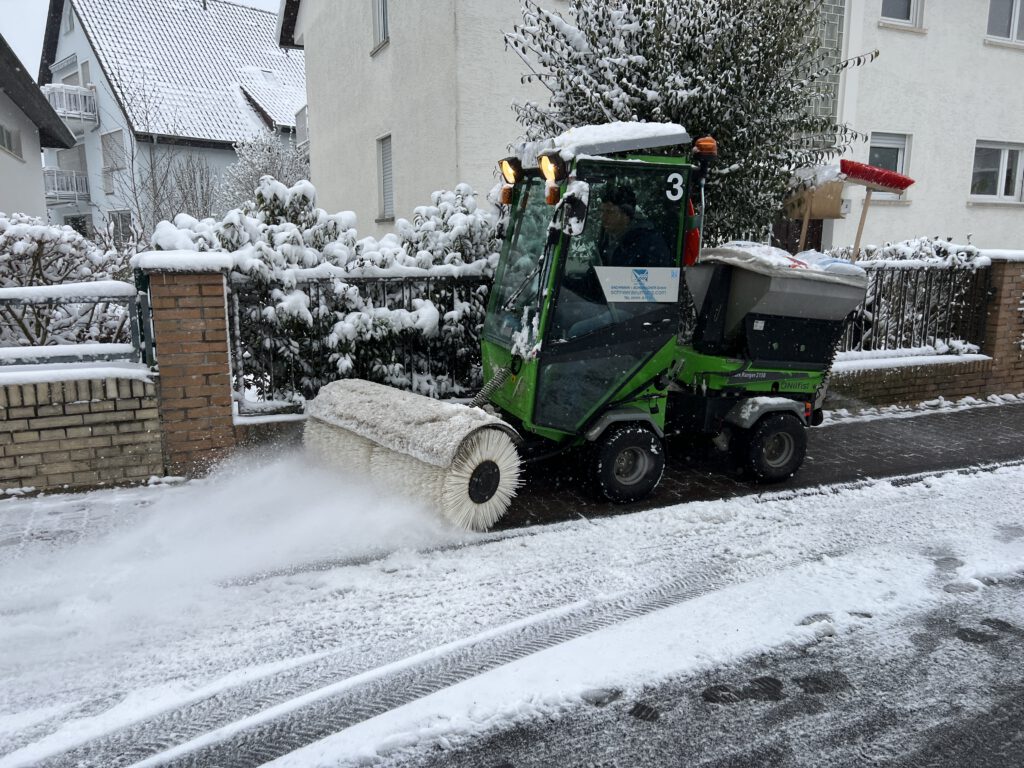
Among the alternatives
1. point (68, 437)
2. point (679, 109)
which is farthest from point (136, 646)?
point (679, 109)

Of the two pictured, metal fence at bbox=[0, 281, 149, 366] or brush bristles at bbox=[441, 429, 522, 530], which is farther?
metal fence at bbox=[0, 281, 149, 366]

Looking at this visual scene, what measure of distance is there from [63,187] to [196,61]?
642cm

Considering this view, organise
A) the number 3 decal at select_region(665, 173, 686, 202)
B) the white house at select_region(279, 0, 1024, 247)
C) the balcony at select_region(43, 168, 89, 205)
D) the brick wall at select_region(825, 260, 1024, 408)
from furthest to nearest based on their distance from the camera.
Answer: the balcony at select_region(43, 168, 89, 205)
the white house at select_region(279, 0, 1024, 247)
the brick wall at select_region(825, 260, 1024, 408)
the number 3 decal at select_region(665, 173, 686, 202)

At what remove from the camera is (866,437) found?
6453mm

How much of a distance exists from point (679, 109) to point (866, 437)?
128 inches

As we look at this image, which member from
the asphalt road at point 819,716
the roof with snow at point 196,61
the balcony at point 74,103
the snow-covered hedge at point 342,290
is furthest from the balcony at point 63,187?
the asphalt road at point 819,716

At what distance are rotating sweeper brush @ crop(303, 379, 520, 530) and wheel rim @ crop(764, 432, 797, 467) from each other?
196 centimetres

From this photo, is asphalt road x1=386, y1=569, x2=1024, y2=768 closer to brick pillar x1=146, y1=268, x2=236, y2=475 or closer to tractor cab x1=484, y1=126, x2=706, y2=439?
tractor cab x1=484, y1=126, x2=706, y2=439

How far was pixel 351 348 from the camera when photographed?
542 cm

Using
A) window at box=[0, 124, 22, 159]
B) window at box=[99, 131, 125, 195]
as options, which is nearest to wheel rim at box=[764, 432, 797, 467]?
window at box=[0, 124, 22, 159]

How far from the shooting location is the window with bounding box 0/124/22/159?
15.3 metres

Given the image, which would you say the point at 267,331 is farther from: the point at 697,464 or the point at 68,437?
the point at 697,464

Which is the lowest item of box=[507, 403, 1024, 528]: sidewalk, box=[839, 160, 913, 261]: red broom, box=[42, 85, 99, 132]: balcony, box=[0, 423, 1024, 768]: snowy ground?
box=[0, 423, 1024, 768]: snowy ground

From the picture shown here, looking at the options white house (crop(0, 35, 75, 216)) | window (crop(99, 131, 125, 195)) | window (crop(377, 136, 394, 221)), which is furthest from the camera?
window (crop(99, 131, 125, 195))
